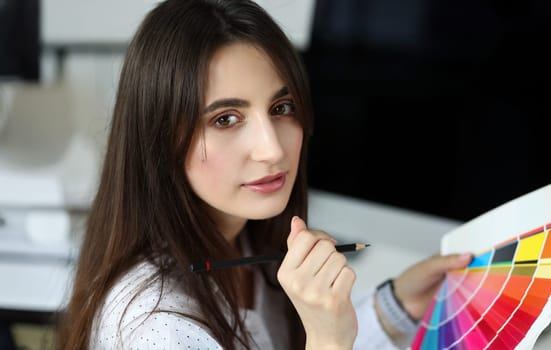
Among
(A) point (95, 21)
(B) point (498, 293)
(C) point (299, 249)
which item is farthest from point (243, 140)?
(A) point (95, 21)

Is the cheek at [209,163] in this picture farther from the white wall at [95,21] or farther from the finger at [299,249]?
the white wall at [95,21]

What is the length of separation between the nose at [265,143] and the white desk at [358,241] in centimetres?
41

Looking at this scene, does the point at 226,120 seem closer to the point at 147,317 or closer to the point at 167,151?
the point at 167,151

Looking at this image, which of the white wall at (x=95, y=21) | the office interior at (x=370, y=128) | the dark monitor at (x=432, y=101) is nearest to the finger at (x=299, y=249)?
the office interior at (x=370, y=128)

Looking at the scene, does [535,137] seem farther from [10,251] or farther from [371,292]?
[10,251]

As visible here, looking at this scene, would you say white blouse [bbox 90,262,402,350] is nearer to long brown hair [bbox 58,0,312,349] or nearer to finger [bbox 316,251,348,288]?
long brown hair [bbox 58,0,312,349]

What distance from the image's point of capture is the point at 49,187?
4.53ft

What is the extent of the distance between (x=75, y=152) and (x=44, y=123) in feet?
0.42

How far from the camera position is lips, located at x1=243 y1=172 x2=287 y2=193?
75 cm

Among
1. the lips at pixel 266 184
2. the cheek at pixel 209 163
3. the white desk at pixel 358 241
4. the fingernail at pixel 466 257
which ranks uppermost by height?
the cheek at pixel 209 163

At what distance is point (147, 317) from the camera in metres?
0.68

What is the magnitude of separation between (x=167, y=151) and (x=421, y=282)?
407 mm

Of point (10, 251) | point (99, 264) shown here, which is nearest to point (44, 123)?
point (10, 251)

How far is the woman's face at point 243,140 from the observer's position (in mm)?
716
